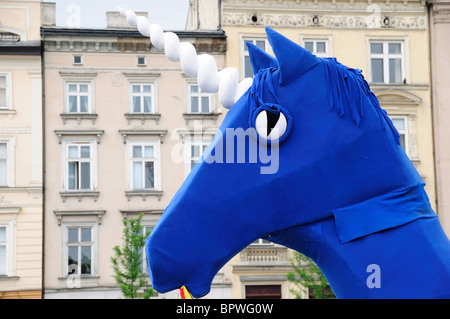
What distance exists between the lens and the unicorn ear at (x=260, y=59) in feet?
8.02

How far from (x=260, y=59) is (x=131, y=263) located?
14.5 meters

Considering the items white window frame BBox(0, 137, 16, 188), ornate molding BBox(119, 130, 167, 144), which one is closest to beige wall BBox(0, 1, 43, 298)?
white window frame BBox(0, 137, 16, 188)

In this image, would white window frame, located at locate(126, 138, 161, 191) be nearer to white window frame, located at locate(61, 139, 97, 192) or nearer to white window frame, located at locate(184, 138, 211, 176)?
white window frame, located at locate(184, 138, 211, 176)

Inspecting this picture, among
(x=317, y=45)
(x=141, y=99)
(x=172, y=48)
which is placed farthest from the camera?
(x=317, y=45)

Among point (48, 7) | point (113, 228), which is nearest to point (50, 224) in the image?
point (113, 228)

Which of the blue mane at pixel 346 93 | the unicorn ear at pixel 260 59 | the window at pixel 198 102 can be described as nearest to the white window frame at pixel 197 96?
the window at pixel 198 102

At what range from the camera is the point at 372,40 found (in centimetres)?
1928

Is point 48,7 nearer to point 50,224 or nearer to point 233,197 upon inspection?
point 50,224

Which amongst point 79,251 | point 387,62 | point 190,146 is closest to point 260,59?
point 190,146

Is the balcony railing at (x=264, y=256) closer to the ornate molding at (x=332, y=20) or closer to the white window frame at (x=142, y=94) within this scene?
the white window frame at (x=142, y=94)

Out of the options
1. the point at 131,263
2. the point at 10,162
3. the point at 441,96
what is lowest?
the point at 131,263

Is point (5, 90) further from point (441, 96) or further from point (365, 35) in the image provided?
point (441, 96)
